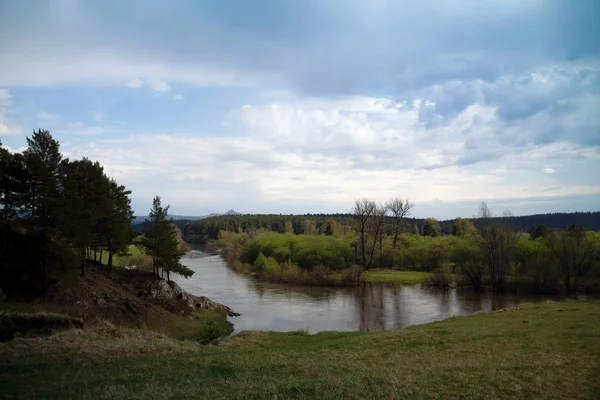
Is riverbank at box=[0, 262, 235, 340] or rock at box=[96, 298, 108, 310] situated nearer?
riverbank at box=[0, 262, 235, 340]

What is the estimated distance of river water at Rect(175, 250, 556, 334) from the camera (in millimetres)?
34938

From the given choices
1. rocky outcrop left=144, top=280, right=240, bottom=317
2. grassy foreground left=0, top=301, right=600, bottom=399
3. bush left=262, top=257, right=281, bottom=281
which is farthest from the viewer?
bush left=262, top=257, right=281, bottom=281

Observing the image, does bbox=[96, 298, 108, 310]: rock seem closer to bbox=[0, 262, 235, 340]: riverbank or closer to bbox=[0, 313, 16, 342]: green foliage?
bbox=[0, 262, 235, 340]: riverbank

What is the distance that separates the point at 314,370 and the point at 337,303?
35755 millimetres

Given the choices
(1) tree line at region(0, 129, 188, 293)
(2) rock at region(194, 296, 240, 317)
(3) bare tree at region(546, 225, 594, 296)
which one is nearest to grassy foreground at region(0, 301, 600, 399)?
(1) tree line at region(0, 129, 188, 293)

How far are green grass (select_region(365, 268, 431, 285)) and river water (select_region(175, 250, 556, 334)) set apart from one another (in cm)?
374

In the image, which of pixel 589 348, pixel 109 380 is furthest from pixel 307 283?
pixel 109 380

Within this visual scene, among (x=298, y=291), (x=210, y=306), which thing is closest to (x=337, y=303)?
(x=298, y=291)

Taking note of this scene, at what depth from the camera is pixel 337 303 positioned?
4612 centimetres

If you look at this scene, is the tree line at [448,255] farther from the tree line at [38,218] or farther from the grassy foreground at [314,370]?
the tree line at [38,218]

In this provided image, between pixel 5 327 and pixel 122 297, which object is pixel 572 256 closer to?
pixel 122 297

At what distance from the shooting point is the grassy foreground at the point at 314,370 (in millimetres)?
8672

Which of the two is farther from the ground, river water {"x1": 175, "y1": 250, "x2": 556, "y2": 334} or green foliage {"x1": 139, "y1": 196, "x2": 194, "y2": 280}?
green foliage {"x1": 139, "y1": 196, "x2": 194, "y2": 280}

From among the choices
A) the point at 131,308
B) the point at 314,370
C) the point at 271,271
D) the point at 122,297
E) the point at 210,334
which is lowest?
the point at 271,271
